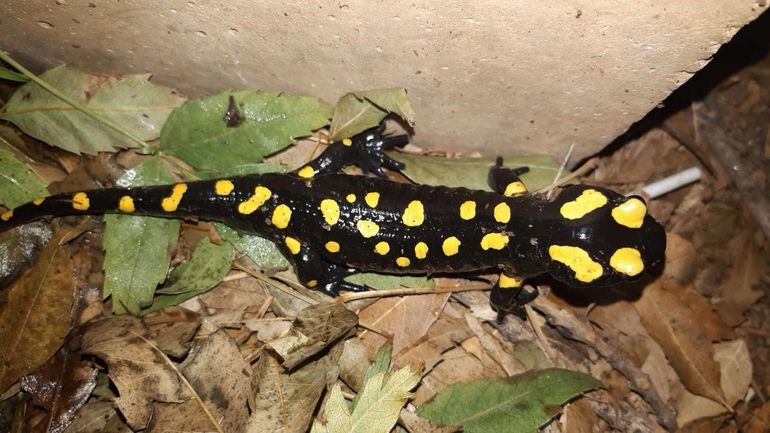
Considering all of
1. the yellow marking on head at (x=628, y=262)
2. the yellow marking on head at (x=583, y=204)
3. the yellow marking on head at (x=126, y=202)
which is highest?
the yellow marking on head at (x=583, y=204)

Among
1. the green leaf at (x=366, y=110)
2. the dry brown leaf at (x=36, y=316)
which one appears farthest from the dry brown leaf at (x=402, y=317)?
the dry brown leaf at (x=36, y=316)

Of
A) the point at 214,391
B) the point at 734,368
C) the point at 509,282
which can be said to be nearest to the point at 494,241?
the point at 509,282

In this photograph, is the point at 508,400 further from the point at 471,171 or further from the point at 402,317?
the point at 471,171

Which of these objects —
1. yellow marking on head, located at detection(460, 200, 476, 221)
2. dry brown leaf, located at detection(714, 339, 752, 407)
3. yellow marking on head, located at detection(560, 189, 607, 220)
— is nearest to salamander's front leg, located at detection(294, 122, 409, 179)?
yellow marking on head, located at detection(460, 200, 476, 221)

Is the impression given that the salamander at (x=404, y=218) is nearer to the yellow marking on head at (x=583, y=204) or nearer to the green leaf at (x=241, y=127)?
the yellow marking on head at (x=583, y=204)

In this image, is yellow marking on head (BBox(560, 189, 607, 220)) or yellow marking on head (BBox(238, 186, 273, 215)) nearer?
yellow marking on head (BBox(560, 189, 607, 220))

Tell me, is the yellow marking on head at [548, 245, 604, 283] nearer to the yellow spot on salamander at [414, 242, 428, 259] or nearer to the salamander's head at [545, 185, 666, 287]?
the salamander's head at [545, 185, 666, 287]
